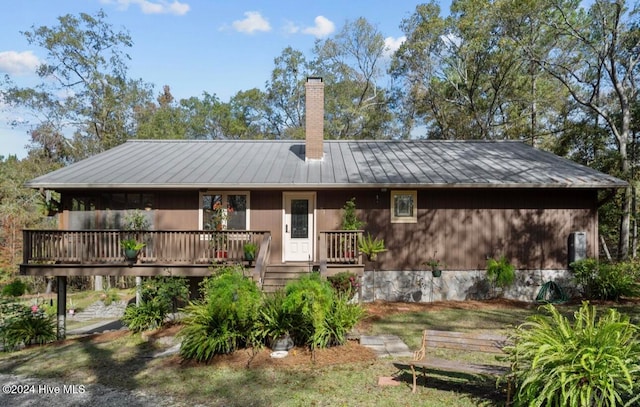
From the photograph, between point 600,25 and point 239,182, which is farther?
point 600,25

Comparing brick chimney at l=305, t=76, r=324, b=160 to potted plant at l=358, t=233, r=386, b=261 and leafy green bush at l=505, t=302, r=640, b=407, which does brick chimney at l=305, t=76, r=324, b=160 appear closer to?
potted plant at l=358, t=233, r=386, b=261

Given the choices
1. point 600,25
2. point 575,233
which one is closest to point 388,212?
point 575,233

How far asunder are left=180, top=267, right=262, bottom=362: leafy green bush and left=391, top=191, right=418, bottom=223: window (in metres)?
5.98

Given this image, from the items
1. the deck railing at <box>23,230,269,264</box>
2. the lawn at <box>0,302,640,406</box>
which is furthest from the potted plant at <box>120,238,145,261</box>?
the lawn at <box>0,302,640,406</box>

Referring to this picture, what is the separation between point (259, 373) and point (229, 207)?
6.53m

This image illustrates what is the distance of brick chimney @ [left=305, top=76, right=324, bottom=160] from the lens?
13.2 meters

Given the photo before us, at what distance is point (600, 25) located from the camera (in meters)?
17.4

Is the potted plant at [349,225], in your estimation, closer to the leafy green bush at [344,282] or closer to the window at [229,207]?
the leafy green bush at [344,282]

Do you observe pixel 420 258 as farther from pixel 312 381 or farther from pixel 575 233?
pixel 312 381

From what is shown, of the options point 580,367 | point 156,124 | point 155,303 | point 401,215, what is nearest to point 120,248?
point 155,303

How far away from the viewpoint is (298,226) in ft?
39.1

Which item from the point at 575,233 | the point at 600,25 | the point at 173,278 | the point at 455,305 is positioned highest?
the point at 600,25

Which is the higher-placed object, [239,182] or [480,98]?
[480,98]

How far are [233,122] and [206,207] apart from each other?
24.6 metres
